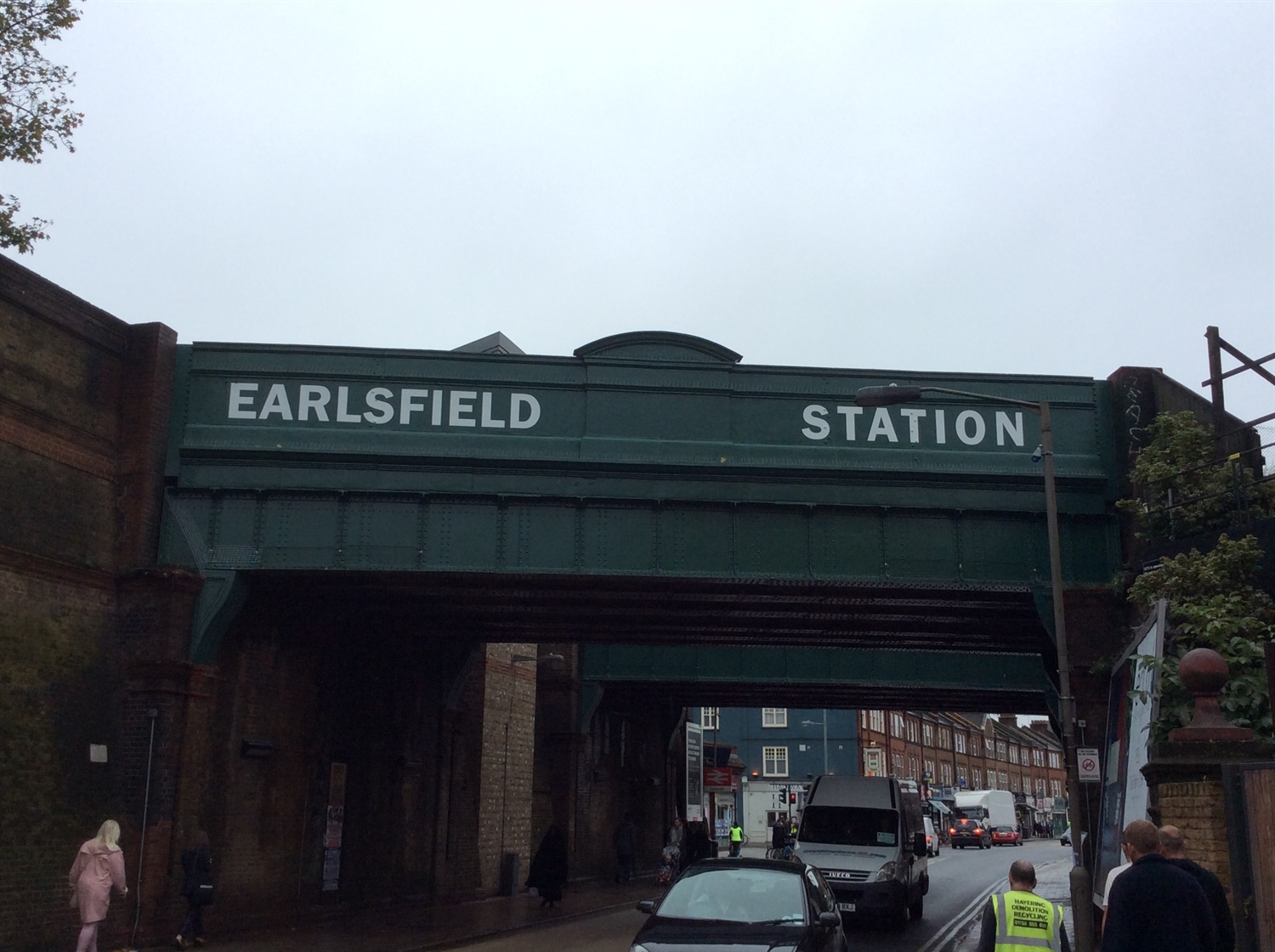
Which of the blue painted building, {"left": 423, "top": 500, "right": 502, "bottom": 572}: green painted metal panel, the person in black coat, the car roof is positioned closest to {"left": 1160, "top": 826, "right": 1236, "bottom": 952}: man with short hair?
the car roof

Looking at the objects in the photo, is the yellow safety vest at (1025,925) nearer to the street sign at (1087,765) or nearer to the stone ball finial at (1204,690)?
the stone ball finial at (1204,690)

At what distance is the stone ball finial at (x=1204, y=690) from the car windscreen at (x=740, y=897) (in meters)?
3.87

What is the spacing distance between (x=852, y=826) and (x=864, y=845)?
20.8 inches

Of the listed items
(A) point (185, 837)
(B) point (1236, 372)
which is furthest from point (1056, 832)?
(A) point (185, 837)

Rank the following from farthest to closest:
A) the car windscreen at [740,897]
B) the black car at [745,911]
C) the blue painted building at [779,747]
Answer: the blue painted building at [779,747] < the car windscreen at [740,897] < the black car at [745,911]

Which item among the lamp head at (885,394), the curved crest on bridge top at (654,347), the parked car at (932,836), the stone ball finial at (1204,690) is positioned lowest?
the parked car at (932,836)

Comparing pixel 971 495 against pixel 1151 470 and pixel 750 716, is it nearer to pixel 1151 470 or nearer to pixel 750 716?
pixel 1151 470

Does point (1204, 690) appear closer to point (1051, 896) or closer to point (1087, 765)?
point (1087, 765)

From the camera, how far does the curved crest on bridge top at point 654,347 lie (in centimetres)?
2138

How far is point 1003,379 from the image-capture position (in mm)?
21562

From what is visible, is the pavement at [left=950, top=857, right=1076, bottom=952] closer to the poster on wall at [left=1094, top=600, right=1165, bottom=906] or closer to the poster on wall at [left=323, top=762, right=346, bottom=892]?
the poster on wall at [left=1094, top=600, right=1165, bottom=906]

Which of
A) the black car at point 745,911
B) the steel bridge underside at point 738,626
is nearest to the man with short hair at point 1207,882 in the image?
the black car at point 745,911

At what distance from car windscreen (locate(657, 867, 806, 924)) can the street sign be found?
7.10m

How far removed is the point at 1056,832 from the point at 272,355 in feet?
325
